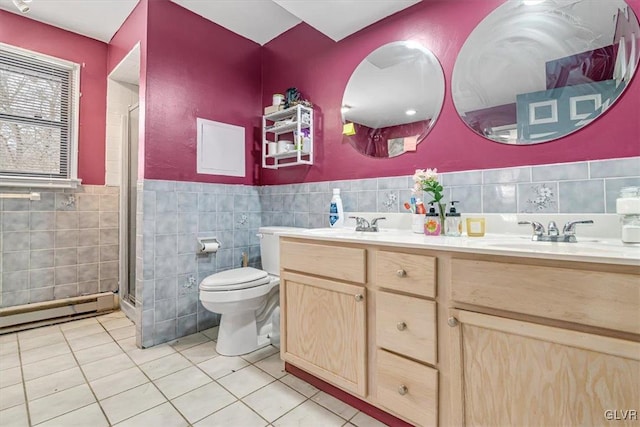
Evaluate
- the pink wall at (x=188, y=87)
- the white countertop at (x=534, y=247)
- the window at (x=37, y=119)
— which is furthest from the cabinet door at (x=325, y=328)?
the window at (x=37, y=119)

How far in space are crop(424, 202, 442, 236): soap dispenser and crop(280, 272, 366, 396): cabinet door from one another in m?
0.50

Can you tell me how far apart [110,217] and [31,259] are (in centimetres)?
63

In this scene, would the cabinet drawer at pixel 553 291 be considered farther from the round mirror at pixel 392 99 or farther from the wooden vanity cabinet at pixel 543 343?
the round mirror at pixel 392 99

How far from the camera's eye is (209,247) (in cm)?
228

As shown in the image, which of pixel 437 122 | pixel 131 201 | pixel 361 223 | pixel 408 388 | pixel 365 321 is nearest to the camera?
pixel 408 388

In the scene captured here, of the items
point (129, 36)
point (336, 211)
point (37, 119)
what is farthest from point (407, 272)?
point (37, 119)

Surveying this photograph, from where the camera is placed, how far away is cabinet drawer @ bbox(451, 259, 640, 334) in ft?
2.51

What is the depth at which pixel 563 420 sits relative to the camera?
84cm

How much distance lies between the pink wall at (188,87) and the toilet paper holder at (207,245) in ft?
1.55

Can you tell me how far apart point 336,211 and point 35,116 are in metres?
2.64

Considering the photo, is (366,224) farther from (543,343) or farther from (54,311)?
(54,311)

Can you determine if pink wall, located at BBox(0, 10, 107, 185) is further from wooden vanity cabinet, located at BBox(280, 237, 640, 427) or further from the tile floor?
wooden vanity cabinet, located at BBox(280, 237, 640, 427)

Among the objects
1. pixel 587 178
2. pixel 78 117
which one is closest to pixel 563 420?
pixel 587 178

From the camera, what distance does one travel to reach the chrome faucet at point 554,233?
1.18m
